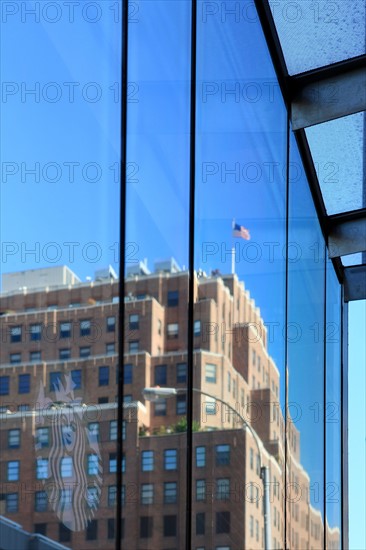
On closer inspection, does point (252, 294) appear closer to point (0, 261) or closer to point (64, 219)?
point (64, 219)

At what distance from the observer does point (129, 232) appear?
11.3ft

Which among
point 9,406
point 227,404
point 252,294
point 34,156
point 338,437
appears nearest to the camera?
point 9,406

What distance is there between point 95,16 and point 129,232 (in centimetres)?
73

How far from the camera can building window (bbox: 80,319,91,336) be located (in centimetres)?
279

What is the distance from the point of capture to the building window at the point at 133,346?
3.30 meters

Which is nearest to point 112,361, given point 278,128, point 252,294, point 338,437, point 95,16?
point 95,16

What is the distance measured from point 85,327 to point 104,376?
0.25 metres

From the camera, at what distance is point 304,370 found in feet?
27.8

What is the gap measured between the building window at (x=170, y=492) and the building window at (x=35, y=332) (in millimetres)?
1463

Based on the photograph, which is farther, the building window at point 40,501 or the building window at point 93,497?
the building window at point 93,497

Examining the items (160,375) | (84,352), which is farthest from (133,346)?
(84,352)

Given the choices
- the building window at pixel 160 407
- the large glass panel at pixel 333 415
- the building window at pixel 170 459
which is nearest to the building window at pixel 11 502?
the building window at pixel 160 407

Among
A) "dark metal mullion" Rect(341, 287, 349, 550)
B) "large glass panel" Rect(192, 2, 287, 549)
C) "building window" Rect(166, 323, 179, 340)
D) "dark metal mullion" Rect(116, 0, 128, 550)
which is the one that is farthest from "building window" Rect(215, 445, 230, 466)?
"dark metal mullion" Rect(341, 287, 349, 550)

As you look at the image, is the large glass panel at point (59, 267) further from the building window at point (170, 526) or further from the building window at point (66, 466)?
the building window at point (170, 526)
